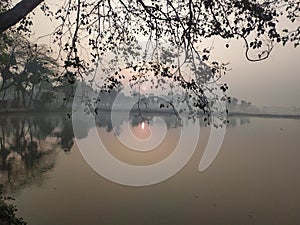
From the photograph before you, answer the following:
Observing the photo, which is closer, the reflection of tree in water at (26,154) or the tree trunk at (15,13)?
the tree trunk at (15,13)

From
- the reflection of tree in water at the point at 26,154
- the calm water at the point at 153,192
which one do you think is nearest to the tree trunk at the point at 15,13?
the calm water at the point at 153,192

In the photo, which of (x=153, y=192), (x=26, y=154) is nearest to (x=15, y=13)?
(x=153, y=192)

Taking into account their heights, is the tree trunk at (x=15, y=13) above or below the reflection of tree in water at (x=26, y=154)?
above

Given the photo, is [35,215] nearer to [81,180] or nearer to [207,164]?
[81,180]

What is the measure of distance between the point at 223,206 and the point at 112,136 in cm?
1078

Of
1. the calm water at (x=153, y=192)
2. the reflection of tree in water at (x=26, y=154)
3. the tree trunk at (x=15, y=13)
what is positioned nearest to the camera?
the tree trunk at (x=15, y=13)

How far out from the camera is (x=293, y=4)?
3.54 m

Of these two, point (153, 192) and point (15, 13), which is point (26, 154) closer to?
point (153, 192)

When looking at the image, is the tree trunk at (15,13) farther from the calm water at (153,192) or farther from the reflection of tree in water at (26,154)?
the reflection of tree in water at (26,154)

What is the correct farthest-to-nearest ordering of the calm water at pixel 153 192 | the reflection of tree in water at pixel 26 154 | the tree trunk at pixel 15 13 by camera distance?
the reflection of tree in water at pixel 26 154 → the calm water at pixel 153 192 → the tree trunk at pixel 15 13

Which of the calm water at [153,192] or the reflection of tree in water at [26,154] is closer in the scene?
the calm water at [153,192]

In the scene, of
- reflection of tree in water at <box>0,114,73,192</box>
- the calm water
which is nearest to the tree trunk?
the calm water

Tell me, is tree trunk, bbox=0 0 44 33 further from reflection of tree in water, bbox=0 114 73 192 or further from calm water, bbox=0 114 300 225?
reflection of tree in water, bbox=0 114 73 192

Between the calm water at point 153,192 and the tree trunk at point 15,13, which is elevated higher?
the tree trunk at point 15,13
